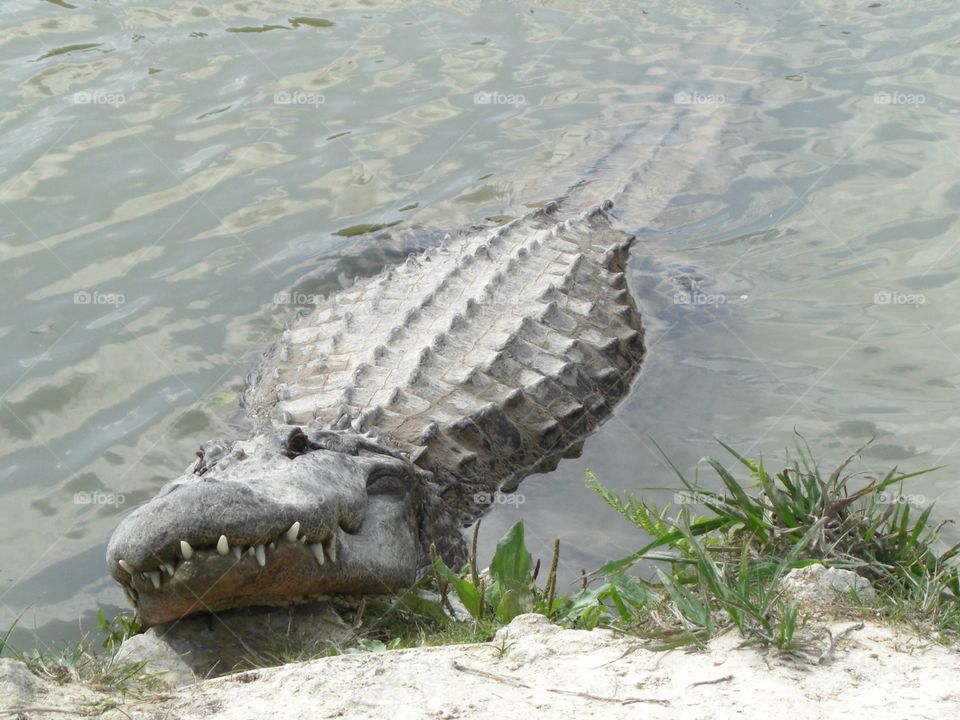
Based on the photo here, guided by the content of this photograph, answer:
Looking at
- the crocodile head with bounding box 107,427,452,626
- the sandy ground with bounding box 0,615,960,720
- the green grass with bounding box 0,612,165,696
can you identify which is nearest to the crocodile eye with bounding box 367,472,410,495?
the crocodile head with bounding box 107,427,452,626

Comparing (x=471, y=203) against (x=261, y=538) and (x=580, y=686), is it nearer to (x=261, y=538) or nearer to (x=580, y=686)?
(x=261, y=538)

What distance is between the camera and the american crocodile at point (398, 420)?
3.39 metres

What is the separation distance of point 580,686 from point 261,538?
1278mm

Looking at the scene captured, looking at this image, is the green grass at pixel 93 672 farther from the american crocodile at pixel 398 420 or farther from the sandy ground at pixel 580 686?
the american crocodile at pixel 398 420

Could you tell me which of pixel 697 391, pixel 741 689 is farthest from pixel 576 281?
pixel 741 689

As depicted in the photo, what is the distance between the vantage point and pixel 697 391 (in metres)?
6.29

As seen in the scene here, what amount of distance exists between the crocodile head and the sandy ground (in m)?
0.60

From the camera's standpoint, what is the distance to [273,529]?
3.44m

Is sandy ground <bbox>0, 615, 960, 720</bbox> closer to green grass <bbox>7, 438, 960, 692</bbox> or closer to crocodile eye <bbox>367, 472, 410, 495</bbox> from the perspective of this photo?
green grass <bbox>7, 438, 960, 692</bbox>

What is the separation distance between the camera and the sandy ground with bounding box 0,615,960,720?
2396 mm

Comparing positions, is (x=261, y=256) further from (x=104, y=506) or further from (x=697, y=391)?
(x=697, y=391)

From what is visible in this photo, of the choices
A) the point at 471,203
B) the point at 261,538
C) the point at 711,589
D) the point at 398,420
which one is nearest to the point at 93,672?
the point at 261,538

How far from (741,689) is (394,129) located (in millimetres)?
7378

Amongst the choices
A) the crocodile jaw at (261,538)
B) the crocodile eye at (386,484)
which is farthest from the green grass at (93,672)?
the crocodile eye at (386,484)
